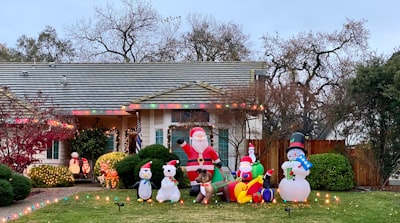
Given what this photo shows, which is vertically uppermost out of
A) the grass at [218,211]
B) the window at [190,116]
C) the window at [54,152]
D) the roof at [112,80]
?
the roof at [112,80]

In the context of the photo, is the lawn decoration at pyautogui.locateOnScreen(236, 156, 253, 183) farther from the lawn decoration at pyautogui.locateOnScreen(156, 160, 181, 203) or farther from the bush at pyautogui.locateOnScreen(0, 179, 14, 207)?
the bush at pyautogui.locateOnScreen(0, 179, 14, 207)

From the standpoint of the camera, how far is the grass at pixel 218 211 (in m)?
8.26

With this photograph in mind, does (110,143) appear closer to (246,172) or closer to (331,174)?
(246,172)

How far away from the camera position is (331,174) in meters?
13.6

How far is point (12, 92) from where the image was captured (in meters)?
17.4

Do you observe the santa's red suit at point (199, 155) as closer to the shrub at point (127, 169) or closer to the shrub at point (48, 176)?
the shrub at point (127, 169)

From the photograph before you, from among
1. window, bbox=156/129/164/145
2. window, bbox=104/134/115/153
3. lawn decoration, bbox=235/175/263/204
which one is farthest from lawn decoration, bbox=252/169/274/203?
window, bbox=104/134/115/153

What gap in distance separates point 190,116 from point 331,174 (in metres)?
4.65

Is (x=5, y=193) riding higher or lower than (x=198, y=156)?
lower

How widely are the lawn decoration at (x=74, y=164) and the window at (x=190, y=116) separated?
12.9ft

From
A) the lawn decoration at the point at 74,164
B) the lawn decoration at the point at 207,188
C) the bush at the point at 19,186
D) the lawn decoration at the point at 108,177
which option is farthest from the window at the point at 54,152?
the lawn decoration at the point at 207,188

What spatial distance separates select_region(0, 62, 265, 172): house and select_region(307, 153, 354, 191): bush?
2501 millimetres

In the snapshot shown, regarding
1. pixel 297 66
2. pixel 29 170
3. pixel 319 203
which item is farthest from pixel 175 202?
pixel 297 66

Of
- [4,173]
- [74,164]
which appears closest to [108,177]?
[74,164]
